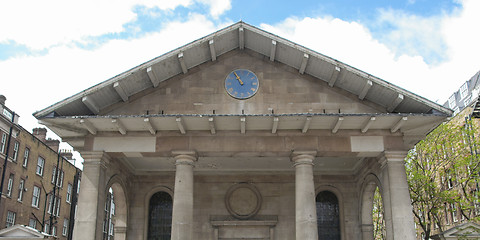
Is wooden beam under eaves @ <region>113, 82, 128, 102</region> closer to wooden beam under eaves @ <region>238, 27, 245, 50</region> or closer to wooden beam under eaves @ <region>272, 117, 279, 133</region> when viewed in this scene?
wooden beam under eaves @ <region>238, 27, 245, 50</region>

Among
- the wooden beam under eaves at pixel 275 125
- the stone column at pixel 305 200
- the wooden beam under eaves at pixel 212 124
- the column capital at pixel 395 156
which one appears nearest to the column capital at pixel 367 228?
the column capital at pixel 395 156

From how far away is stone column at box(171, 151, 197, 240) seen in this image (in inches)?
687

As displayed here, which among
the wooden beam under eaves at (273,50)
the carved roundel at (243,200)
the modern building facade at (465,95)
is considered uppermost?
the modern building facade at (465,95)

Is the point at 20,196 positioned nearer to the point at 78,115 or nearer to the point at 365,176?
the point at 78,115

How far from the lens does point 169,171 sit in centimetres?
2511

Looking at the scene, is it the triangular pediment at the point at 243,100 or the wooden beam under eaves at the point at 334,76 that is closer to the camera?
the triangular pediment at the point at 243,100

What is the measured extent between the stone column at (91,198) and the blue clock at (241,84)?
5.98 meters

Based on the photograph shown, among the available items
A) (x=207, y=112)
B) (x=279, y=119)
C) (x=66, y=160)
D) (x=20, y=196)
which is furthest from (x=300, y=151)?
(x=66, y=160)

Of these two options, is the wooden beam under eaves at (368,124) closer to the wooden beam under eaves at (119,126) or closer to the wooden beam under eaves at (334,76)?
the wooden beam under eaves at (334,76)

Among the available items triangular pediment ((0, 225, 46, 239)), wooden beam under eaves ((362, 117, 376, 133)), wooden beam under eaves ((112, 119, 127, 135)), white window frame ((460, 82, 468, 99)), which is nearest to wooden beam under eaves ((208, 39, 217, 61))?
wooden beam under eaves ((112, 119, 127, 135))

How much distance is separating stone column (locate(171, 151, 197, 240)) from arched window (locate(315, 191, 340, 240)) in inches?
357

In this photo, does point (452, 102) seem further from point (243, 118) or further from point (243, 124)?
point (243, 118)

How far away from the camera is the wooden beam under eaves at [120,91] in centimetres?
1819

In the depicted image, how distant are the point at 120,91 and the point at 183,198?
5.10 m
